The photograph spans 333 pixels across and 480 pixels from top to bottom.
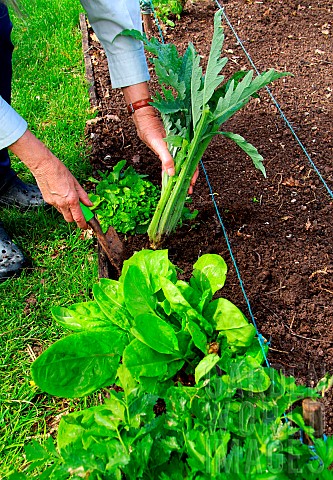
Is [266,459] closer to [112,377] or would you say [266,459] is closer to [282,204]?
[112,377]

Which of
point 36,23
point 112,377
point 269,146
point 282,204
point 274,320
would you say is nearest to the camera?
point 112,377

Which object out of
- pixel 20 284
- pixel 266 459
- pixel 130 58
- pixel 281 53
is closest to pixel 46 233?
pixel 20 284

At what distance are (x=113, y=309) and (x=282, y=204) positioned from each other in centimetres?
122

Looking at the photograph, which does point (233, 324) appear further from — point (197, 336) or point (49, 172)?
point (49, 172)

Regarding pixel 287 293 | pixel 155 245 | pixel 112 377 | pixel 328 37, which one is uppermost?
pixel 112 377

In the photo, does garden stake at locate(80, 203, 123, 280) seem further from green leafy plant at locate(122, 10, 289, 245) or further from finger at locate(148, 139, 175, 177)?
finger at locate(148, 139, 175, 177)

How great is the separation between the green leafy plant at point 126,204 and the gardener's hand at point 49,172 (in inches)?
16.5

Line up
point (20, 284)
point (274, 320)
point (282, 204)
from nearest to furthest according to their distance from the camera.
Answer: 1. point (274, 320)
2. point (20, 284)
3. point (282, 204)

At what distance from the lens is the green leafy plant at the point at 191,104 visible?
1.83 m

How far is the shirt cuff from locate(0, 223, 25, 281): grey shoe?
35.8 inches

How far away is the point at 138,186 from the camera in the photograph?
95.5 inches

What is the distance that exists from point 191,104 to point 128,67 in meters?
0.38

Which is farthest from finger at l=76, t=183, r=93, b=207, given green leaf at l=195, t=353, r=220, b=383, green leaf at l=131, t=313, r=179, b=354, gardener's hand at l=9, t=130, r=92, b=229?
green leaf at l=195, t=353, r=220, b=383

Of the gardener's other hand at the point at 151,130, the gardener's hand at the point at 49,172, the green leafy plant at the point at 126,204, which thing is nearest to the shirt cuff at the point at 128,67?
the gardener's other hand at the point at 151,130
